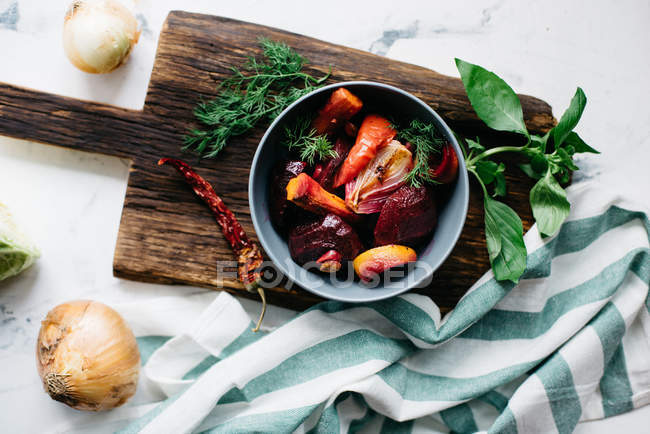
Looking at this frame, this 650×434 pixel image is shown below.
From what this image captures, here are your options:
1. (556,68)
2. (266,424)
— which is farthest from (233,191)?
(556,68)

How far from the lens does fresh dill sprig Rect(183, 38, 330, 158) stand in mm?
1446

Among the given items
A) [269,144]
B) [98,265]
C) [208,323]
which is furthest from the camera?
[98,265]

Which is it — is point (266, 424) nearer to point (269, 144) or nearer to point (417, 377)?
point (417, 377)

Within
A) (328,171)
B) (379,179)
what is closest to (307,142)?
(328,171)

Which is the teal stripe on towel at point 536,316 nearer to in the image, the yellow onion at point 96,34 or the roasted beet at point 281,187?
the roasted beet at point 281,187

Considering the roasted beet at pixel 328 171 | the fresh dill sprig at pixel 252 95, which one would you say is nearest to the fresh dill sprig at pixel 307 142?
the roasted beet at pixel 328 171

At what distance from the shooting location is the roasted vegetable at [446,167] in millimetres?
1298

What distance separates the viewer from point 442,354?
1534 mm

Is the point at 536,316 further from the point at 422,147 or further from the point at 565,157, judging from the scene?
the point at 422,147

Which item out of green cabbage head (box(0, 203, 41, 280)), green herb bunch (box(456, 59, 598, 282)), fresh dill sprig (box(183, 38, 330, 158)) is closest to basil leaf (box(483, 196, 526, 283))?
green herb bunch (box(456, 59, 598, 282))

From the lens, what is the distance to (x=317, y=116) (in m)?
1.36

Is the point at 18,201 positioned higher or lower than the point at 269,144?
lower

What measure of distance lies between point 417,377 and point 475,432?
234 millimetres

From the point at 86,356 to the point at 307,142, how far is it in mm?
866
